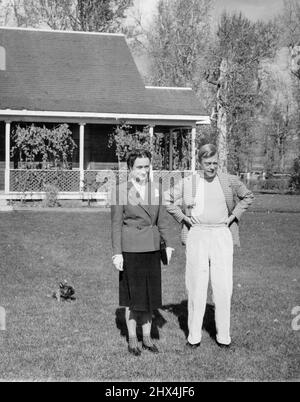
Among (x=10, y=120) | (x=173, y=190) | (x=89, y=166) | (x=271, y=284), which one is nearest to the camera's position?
(x=173, y=190)

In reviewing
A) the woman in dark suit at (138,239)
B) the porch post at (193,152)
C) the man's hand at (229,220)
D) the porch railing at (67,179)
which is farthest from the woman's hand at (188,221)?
the porch post at (193,152)

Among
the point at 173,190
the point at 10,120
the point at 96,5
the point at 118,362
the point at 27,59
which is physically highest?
the point at 96,5

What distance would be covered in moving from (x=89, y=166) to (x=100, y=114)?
2.56m

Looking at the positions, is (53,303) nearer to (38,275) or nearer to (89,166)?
(38,275)

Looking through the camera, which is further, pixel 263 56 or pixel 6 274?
pixel 263 56

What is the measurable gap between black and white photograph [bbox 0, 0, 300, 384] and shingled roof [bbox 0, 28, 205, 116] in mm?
78

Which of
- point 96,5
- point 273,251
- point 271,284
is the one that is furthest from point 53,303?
point 96,5

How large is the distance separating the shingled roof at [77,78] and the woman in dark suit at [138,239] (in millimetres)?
16773

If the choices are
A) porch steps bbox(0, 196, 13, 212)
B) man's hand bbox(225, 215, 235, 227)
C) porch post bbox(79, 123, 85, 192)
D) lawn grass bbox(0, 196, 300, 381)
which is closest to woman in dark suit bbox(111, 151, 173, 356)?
lawn grass bbox(0, 196, 300, 381)

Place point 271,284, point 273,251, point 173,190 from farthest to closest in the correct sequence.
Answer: point 273,251 → point 271,284 → point 173,190

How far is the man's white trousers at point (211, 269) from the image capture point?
6.18 metres

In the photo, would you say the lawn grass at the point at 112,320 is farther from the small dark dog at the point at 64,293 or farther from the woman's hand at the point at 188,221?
the woman's hand at the point at 188,221

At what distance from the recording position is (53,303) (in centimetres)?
816

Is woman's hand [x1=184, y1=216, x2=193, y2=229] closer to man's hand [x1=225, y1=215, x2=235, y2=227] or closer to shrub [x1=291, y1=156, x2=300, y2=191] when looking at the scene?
man's hand [x1=225, y1=215, x2=235, y2=227]
